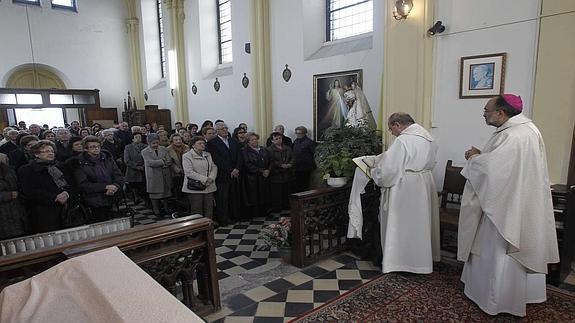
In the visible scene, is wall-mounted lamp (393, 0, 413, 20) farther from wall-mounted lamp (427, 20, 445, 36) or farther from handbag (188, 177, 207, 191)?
handbag (188, 177, 207, 191)

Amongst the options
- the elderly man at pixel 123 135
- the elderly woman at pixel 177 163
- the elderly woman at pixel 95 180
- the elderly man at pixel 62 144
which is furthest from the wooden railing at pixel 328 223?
the elderly man at pixel 123 135

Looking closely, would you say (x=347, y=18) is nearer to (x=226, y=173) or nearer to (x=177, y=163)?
(x=226, y=173)

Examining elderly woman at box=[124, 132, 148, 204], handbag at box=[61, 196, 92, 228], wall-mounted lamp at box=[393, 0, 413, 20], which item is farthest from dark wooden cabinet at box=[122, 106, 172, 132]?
wall-mounted lamp at box=[393, 0, 413, 20]

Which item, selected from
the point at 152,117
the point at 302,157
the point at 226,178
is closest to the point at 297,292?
the point at 226,178

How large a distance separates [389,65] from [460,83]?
0.96 m

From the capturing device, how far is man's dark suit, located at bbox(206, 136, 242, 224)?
20.6 feet

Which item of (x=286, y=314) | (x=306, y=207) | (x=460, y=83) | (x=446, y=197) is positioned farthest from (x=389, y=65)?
(x=286, y=314)

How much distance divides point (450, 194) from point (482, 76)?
5.20ft

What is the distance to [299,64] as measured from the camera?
807cm

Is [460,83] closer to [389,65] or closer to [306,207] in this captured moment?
[389,65]

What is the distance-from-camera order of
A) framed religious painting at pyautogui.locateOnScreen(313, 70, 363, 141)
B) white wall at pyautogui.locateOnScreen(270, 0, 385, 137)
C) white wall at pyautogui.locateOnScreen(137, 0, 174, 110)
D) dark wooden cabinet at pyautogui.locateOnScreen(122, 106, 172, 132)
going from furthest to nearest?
1. white wall at pyautogui.locateOnScreen(137, 0, 174, 110)
2. dark wooden cabinet at pyautogui.locateOnScreen(122, 106, 172, 132)
3. framed religious painting at pyautogui.locateOnScreen(313, 70, 363, 141)
4. white wall at pyautogui.locateOnScreen(270, 0, 385, 137)

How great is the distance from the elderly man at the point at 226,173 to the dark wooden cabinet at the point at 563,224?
4.58 m

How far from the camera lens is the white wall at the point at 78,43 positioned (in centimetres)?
1382

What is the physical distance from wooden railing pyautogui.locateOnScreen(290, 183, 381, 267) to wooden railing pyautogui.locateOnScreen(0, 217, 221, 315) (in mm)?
1371
